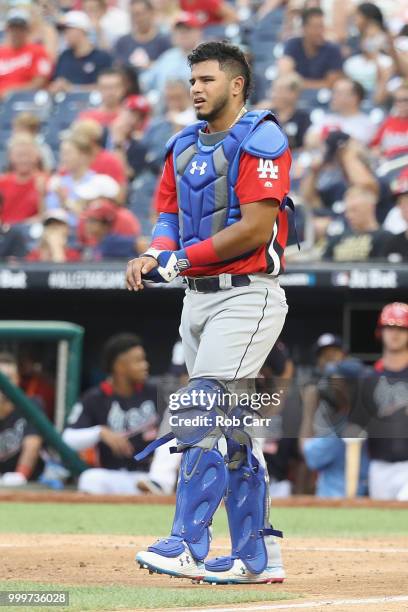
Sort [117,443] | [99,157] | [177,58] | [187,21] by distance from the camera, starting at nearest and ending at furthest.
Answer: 1. [117,443]
2. [99,157]
3. [187,21]
4. [177,58]

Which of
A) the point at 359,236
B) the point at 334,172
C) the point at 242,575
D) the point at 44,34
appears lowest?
the point at 242,575

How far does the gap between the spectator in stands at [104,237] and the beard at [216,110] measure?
5983mm

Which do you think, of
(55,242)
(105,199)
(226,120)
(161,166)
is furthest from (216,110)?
(161,166)

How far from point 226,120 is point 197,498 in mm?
1260

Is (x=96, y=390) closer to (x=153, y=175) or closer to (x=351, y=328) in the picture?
(x=351, y=328)

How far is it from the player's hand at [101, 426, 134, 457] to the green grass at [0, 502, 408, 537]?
23.0 inches

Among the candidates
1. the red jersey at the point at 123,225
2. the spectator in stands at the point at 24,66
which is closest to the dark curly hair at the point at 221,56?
the red jersey at the point at 123,225

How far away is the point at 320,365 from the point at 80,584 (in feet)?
17.5

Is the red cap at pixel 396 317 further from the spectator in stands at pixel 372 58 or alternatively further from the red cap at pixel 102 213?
the spectator in stands at pixel 372 58

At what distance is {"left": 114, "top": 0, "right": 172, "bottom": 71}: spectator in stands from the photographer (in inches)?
545

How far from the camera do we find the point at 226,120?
4484 millimetres

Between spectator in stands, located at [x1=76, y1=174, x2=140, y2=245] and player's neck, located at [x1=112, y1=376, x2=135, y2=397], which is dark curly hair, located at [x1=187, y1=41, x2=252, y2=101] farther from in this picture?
spectator in stands, located at [x1=76, y1=174, x2=140, y2=245]

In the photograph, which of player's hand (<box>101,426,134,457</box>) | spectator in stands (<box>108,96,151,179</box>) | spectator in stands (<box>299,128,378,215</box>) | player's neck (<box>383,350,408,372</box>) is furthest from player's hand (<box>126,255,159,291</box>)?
spectator in stands (<box>108,96,151,179</box>)

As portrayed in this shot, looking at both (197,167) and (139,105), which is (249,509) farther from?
(139,105)
